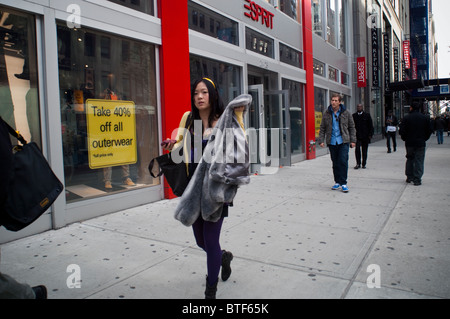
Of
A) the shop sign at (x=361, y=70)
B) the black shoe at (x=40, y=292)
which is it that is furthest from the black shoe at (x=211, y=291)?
the shop sign at (x=361, y=70)

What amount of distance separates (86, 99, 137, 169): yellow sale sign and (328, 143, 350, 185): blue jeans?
381 cm

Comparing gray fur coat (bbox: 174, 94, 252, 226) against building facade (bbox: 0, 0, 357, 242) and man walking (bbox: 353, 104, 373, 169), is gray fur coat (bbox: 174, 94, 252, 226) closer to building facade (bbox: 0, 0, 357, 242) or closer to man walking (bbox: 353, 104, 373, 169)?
building facade (bbox: 0, 0, 357, 242)

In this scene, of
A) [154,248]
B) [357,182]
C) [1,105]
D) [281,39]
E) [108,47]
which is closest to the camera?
[154,248]

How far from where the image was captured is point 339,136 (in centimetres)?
702

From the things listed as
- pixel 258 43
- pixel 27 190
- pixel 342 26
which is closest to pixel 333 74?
pixel 342 26

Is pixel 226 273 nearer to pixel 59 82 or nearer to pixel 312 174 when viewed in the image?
pixel 59 82

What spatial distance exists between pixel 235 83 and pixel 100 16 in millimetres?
4283

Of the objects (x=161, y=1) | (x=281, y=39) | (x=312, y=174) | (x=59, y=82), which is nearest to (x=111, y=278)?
(x=59, y=82)

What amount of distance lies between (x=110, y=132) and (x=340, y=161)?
4.30 metres

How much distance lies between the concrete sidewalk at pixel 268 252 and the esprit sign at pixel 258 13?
5.52 m

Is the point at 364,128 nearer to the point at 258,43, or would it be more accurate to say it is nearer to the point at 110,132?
the point at 258,43

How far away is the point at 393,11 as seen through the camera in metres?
31.9

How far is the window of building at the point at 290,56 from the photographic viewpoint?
37.2 feet

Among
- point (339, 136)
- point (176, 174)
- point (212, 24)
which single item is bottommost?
point (176, 174)
